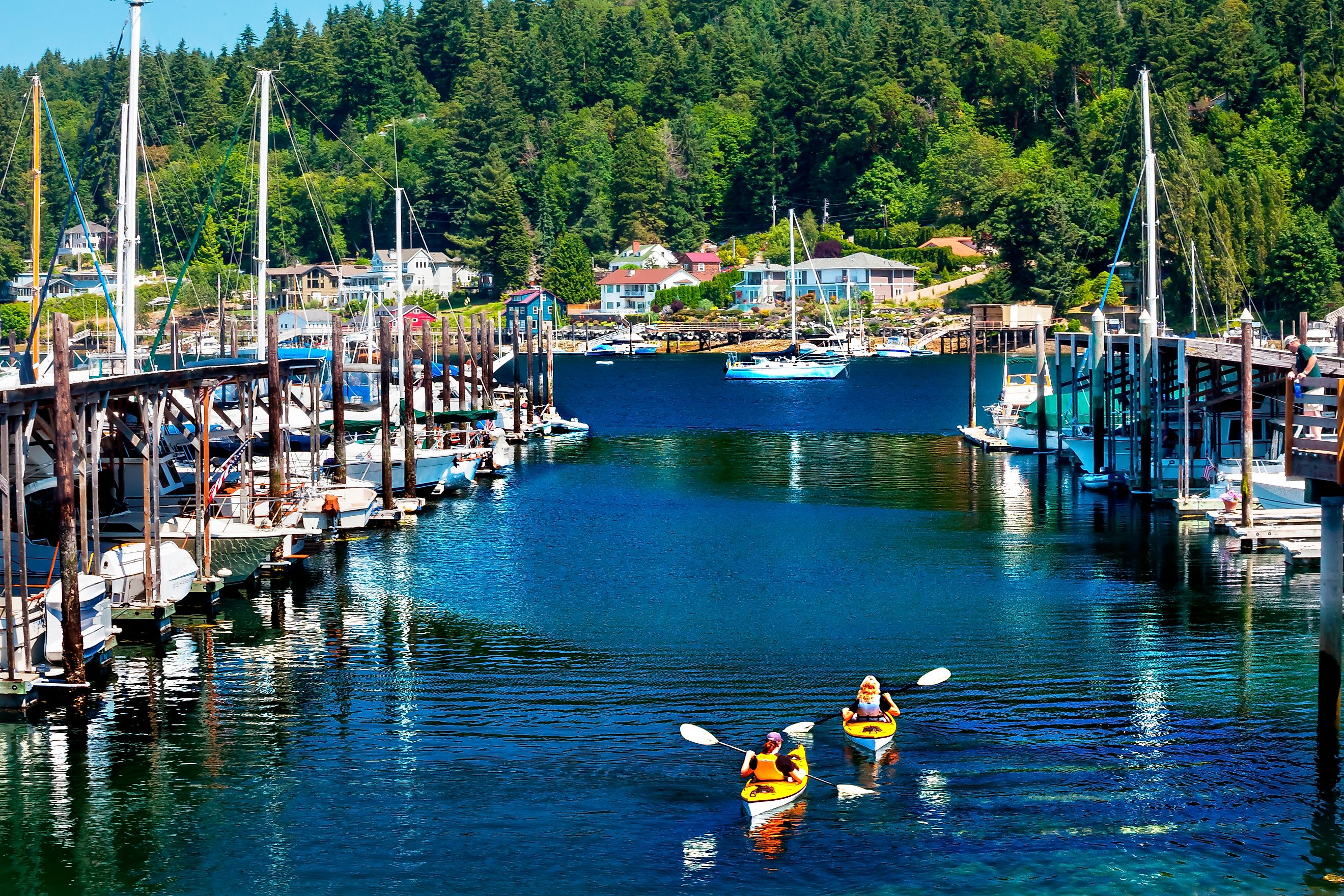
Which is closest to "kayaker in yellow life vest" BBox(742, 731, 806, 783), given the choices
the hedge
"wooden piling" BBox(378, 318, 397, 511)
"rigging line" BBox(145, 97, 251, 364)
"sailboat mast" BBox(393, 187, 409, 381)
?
"wooden piling" BBox(378, 318, 397, 511)

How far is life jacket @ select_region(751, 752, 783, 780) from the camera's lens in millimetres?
23125

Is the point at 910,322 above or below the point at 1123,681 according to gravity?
above

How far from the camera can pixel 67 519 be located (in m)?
27.2

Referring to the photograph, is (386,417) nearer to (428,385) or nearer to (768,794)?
(428,385)

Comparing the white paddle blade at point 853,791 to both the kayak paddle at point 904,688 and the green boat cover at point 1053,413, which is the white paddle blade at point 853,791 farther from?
the green boat cover at point 1053,413

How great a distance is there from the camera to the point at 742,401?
114125 mm

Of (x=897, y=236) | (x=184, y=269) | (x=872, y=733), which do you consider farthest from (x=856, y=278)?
(x=872, y=733)

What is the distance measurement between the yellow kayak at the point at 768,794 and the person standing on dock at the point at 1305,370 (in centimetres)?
952

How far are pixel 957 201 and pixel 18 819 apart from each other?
173239 millimetres

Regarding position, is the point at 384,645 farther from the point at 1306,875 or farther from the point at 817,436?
the point at 817,436

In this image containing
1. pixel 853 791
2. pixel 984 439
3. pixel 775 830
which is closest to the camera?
pixel 775 830

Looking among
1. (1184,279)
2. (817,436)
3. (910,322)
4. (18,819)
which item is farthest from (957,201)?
(18,819)

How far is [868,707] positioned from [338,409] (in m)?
27.5

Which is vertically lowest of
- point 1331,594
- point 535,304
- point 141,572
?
point 141,572
